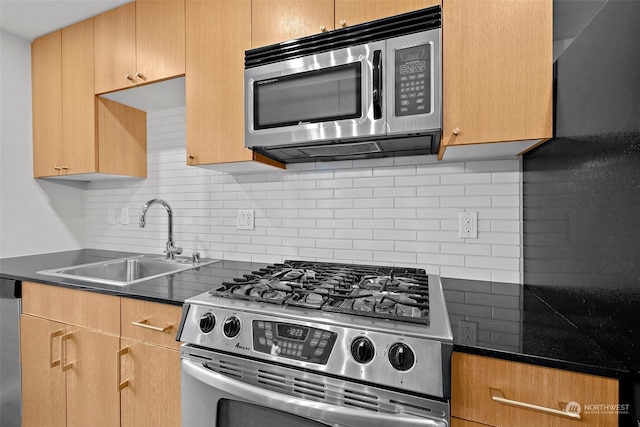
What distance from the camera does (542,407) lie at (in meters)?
0.78

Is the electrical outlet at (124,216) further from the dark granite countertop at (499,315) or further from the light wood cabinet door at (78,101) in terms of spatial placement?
the dark granite countertop at (499,315)

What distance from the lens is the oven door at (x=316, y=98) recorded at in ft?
4.14

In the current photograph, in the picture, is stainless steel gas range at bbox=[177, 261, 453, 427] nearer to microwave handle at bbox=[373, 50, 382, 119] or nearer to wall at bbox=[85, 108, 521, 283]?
wall at bbox=[85, 108, 521, 283]

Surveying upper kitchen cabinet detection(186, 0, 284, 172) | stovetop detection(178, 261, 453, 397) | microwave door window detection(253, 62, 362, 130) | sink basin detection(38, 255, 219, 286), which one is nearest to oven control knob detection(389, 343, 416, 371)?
stovetop detection(178, 261, 453, 397)

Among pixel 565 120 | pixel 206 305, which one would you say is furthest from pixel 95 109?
pixel 565 120

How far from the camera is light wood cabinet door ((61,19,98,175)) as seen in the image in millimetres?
1992

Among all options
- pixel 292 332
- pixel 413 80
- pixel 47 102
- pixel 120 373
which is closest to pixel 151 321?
pixel 120 373

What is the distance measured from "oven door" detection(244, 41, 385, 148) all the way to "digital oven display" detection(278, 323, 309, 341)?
0.75m

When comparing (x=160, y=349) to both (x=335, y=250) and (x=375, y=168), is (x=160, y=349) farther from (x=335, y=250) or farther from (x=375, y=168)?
(x=375, y=168)

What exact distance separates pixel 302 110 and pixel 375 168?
0.51 m

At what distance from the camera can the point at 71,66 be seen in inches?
81.3

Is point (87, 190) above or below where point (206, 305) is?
above

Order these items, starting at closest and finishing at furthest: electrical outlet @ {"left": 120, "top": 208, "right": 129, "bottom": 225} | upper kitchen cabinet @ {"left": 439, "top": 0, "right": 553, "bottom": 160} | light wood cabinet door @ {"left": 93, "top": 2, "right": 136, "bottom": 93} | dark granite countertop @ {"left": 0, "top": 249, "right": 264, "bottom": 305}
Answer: upper kitchen cabinet @ {"left": 439, "top": 0, "right": 553, "bottom": 160} → dark granite countertop @ {"left": 0, "top": 249, "right": 264, "bottom": 305} → light wood cabinet door @ {"left": 93, "top": 2, "right": 136, "bottom": 93} → electrical outlet @ {"left": 120, "top": 208, "right": 129, "bottom": 225}

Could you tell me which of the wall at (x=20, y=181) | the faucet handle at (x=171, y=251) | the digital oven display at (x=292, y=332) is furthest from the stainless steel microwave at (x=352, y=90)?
the wall at (x=20, y=181)
